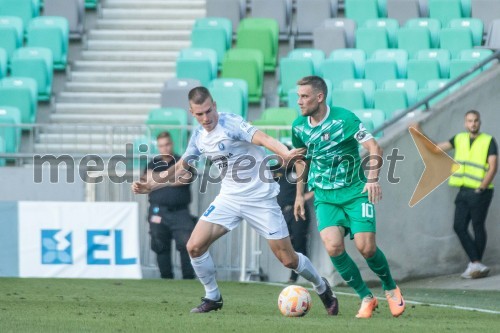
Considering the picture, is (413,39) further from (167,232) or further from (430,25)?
(167,232)

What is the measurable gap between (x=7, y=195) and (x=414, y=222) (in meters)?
5.60

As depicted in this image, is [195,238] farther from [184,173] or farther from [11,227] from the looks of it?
[11,227]

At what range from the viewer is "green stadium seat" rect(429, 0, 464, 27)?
19859 millimetres

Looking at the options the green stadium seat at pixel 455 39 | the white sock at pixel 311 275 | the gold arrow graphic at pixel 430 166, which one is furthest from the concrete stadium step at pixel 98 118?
the white sock at pixel 311 275

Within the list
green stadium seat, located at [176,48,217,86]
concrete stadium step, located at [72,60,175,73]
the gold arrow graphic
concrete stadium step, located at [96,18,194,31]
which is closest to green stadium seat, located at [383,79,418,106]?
the gold arrow graphic

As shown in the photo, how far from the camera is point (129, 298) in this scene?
11641 millimetres

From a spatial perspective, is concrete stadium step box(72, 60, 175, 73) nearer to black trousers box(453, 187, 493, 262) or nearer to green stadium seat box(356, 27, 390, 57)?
green stadium seat box(356, 27, 390, 57)

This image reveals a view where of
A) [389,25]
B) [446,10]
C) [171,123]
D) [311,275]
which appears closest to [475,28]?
[446,10]

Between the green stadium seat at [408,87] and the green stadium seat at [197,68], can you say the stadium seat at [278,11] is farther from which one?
the green stadium seat at [408,87]

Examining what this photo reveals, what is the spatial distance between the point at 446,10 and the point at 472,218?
20.1ft

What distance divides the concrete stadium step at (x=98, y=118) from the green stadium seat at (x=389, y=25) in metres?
4.18

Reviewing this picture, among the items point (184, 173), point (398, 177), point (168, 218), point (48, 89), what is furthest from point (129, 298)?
point (48, 89)

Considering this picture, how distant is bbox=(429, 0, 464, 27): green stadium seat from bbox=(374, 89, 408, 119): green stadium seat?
308 cm

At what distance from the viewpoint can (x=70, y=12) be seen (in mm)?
21156
